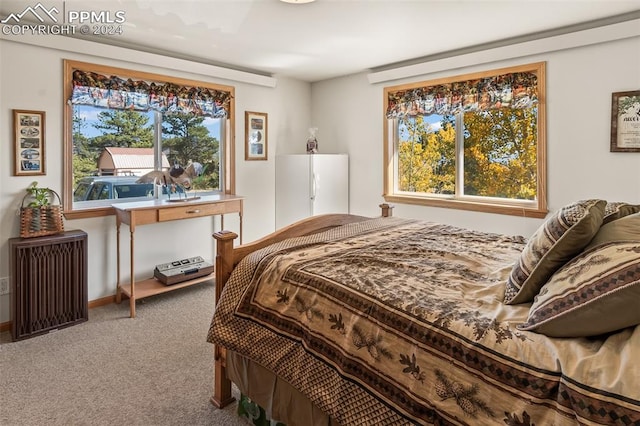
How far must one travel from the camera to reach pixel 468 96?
380cm

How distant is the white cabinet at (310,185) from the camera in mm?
4570

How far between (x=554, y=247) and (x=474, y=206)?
2.61 m

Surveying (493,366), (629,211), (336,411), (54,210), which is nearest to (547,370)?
(493,366)

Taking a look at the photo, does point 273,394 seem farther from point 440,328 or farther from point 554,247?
point 554,247

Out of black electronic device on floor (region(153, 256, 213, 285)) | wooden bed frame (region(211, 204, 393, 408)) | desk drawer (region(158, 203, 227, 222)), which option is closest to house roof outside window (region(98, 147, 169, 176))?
desk drawer (region(158, 203, 227, 222))

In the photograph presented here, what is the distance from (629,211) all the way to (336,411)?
1533mm

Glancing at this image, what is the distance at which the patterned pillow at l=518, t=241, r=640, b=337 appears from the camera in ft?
3.38

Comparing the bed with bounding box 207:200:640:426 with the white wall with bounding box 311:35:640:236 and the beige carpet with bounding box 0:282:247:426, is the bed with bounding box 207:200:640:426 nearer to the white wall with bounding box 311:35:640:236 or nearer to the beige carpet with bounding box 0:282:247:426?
the beige carpet with bounding box 0:282:247:426

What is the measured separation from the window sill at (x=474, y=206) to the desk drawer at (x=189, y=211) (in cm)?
192

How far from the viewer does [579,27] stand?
10.3 ft

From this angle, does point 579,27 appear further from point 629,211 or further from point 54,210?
point 54,210

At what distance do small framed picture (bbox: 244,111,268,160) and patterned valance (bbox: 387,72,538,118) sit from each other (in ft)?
4.91

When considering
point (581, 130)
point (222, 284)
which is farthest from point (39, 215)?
point (581, 130)

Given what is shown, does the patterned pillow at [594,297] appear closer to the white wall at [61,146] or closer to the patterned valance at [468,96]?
the patterned valance at [468,96]
